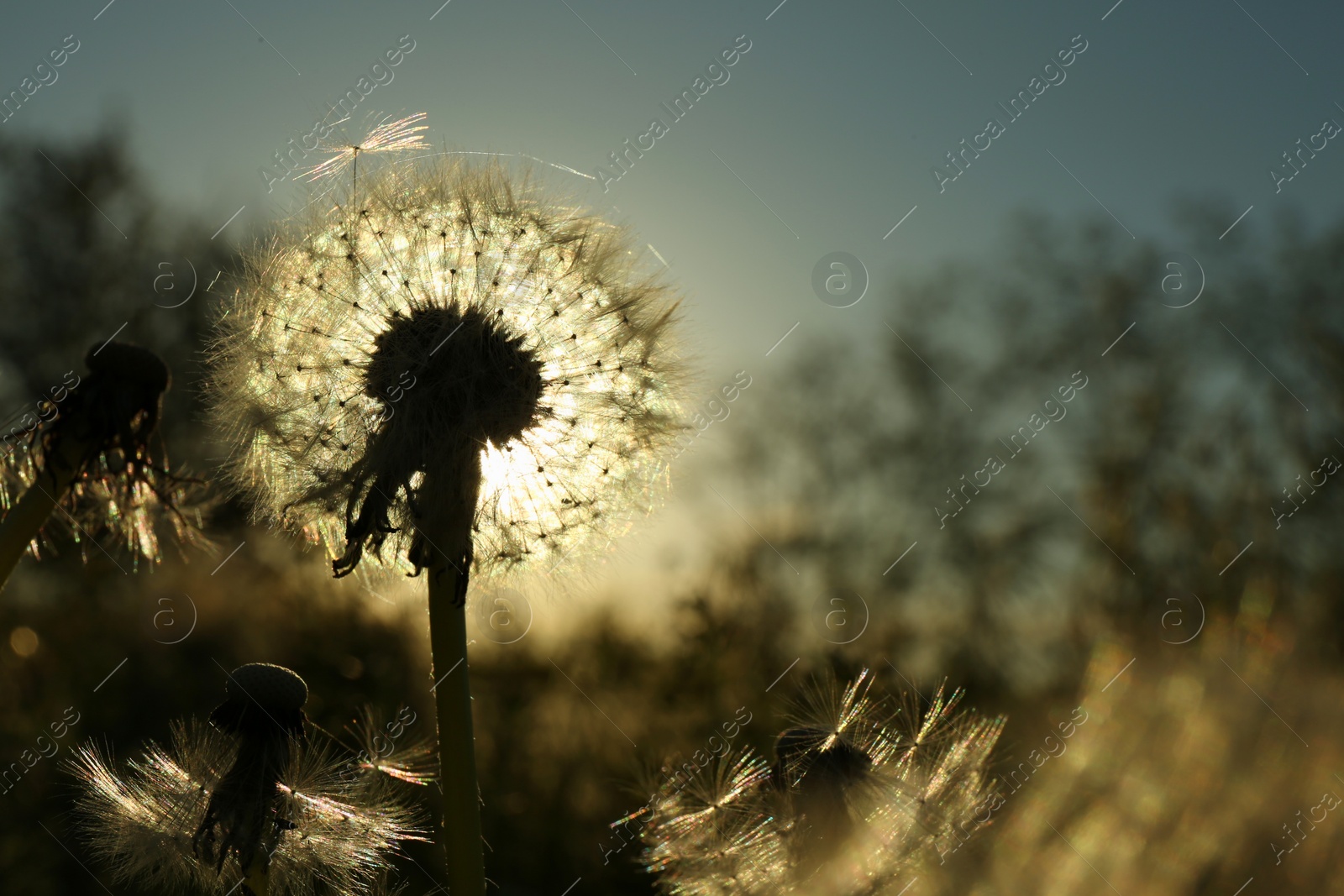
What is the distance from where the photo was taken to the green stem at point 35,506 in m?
1.38

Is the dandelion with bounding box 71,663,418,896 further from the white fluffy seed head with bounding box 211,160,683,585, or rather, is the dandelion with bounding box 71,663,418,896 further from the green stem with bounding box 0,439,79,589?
the green stem with bounding box 0,439,79,589

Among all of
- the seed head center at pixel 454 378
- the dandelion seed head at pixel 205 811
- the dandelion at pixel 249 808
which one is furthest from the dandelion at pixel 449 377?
the dandelion seed head at pixel 205 811

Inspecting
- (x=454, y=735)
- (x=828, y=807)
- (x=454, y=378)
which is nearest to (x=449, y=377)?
(x=454, y=378)

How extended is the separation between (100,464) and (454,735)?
0.79 meters

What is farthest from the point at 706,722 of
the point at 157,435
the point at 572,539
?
the point at 157,435

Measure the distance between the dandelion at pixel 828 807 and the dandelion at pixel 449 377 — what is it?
0.72 meters

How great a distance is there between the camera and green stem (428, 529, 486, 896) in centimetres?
184

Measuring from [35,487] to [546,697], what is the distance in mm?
6165

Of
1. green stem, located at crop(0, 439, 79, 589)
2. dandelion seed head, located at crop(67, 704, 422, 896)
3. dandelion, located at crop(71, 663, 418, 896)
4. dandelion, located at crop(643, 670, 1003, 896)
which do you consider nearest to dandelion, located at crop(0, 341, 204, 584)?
green stem, located at crop(0, 439, 79, 589)

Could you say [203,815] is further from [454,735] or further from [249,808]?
[454,735]

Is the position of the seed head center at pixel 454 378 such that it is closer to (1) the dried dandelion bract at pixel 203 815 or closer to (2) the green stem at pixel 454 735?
(2) the green stem at pixel 454 735

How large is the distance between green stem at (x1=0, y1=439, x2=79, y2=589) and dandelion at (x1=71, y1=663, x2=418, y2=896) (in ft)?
2.20

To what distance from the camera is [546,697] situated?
24.2 ft

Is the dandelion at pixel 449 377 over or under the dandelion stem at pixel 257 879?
over
